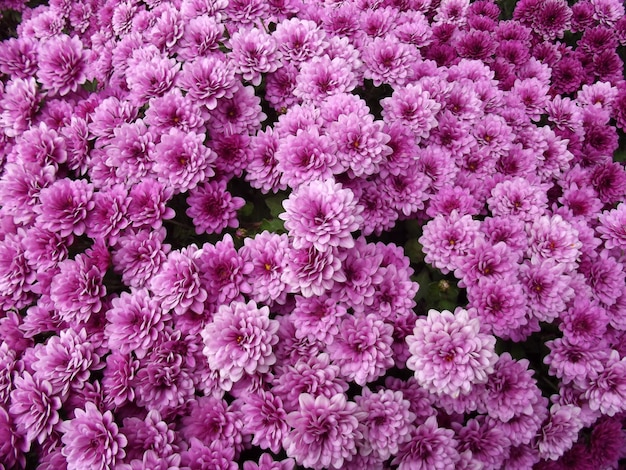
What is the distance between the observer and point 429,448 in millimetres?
1629

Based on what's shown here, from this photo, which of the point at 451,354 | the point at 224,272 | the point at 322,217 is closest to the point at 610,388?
the point at 451,354

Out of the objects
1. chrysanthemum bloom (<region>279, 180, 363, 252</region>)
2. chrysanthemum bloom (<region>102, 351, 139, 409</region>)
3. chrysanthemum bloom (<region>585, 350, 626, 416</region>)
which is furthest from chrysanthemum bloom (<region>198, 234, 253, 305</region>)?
chrysanthemum bloom (<region>585, 350, 626, 416</region>)

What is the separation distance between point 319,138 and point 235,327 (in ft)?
2.57

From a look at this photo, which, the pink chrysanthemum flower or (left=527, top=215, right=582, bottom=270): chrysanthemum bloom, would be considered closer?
the pink chrysanthemum flower

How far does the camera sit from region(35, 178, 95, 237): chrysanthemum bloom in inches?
71.3

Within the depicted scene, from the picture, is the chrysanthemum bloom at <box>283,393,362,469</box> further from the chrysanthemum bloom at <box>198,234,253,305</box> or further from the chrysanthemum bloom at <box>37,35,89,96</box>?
the chrysanthemum bloom at <box>37,35,89,96</box>

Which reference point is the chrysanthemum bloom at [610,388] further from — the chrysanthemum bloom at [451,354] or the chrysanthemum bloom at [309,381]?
the chrysanthemum bloom at [309,381]

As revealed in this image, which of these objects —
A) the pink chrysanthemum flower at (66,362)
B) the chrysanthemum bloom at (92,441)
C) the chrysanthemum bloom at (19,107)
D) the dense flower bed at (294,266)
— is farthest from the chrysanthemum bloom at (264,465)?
the chrysanthemum bloom at (19,107)

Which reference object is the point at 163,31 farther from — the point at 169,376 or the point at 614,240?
the point at 614,240

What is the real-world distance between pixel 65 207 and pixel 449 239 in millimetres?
1528

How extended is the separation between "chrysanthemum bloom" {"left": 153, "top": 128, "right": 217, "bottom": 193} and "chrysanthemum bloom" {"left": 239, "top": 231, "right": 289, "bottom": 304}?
14.2 inches

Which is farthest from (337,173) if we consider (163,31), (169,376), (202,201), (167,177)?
(163,31)

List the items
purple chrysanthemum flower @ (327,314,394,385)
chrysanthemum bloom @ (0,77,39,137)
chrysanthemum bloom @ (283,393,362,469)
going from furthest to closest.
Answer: chrysanthemum bloom @ (0,77,39,137)
purple chrysanthemum flower @ (327,314,394,385)
chrysanthemum bloom @ (283,393,362,469)

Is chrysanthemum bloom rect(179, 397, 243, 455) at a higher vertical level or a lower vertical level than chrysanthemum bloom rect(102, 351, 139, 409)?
lower
